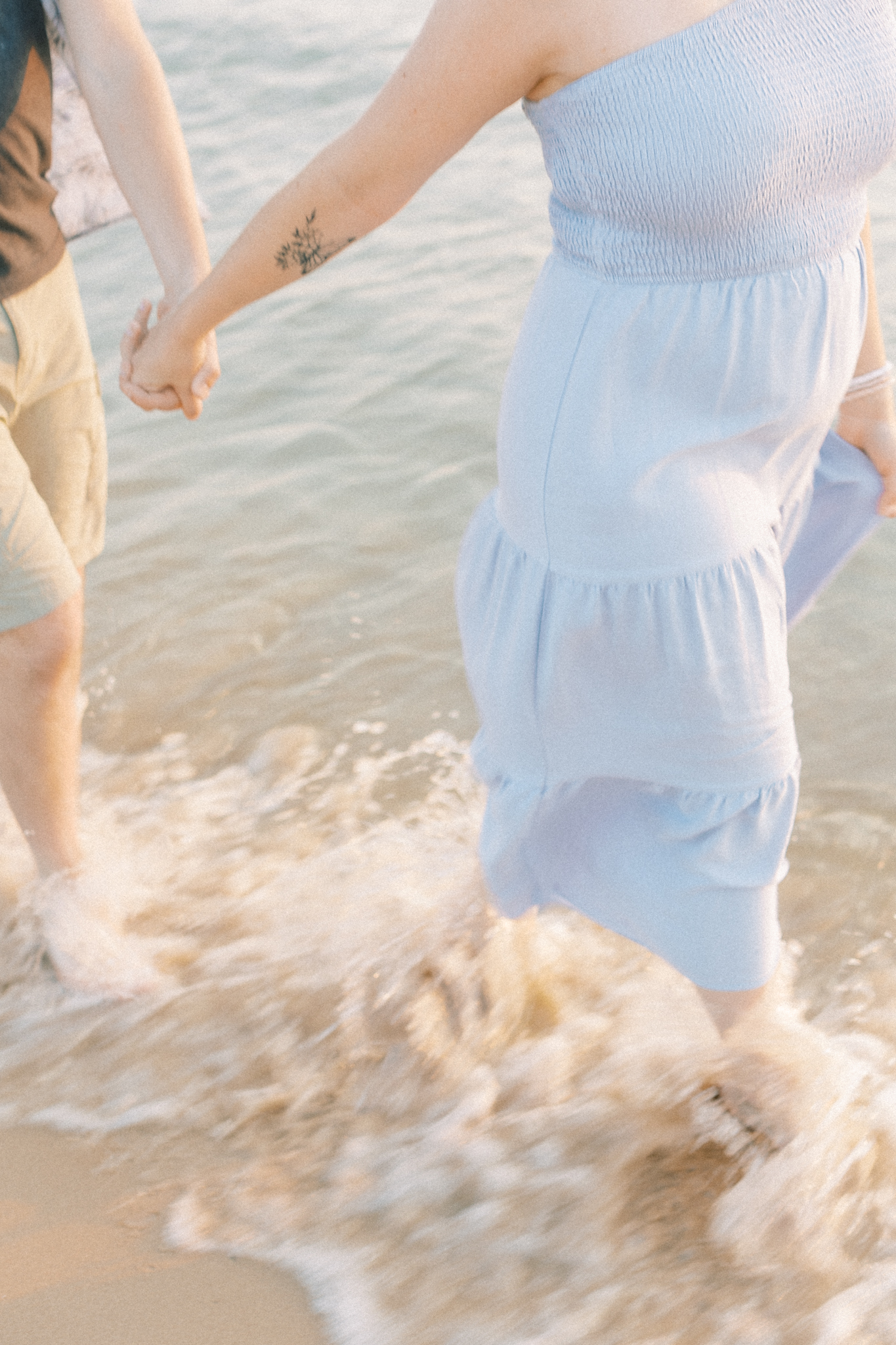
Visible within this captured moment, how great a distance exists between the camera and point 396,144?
1.57 metres

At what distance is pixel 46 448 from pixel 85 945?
92 centimetres

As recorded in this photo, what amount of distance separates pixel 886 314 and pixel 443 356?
165 cm

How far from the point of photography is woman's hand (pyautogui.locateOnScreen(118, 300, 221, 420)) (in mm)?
2020

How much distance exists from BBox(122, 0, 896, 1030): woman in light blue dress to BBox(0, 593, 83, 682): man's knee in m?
0.52

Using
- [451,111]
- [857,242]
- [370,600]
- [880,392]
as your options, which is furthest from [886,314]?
[451,111]

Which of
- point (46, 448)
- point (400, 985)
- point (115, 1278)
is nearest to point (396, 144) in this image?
point (46, 448)

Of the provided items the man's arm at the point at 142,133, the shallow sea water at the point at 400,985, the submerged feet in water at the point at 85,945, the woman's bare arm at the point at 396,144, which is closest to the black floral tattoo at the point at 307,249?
the woman's bare arm at the point at 396,144

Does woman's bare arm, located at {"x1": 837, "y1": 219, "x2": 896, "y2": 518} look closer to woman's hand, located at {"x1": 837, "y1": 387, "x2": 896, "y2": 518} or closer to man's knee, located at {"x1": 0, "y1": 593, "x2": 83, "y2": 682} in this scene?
woman's hand, located at {"x1": 837, "y1": 387, "x2": 896, "y2": 518}

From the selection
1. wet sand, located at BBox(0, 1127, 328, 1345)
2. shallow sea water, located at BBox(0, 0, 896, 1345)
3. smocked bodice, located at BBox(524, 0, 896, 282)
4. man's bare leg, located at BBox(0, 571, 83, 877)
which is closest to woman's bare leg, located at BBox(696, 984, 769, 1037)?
shallow sea water, located at BBox(0, 0, 896, 1345)

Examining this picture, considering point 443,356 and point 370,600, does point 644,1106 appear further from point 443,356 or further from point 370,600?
point 443,356

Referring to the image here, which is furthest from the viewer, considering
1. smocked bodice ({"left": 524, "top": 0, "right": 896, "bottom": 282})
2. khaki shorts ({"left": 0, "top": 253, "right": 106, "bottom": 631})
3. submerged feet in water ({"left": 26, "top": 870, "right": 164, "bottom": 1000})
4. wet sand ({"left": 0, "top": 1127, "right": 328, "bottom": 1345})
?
submerged feet in water ({"left": 26, "top": 870, "right": 164, "bottom": 1000})

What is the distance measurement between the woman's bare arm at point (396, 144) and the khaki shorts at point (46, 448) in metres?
0.44

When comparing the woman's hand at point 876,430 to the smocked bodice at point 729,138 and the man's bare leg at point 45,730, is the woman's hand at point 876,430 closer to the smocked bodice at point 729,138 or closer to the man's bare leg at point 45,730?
the smocked bodice at point 729,138

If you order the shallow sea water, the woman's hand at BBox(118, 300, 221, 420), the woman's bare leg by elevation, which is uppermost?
the woman's hand at BBox(118, 300, 221, 420)
